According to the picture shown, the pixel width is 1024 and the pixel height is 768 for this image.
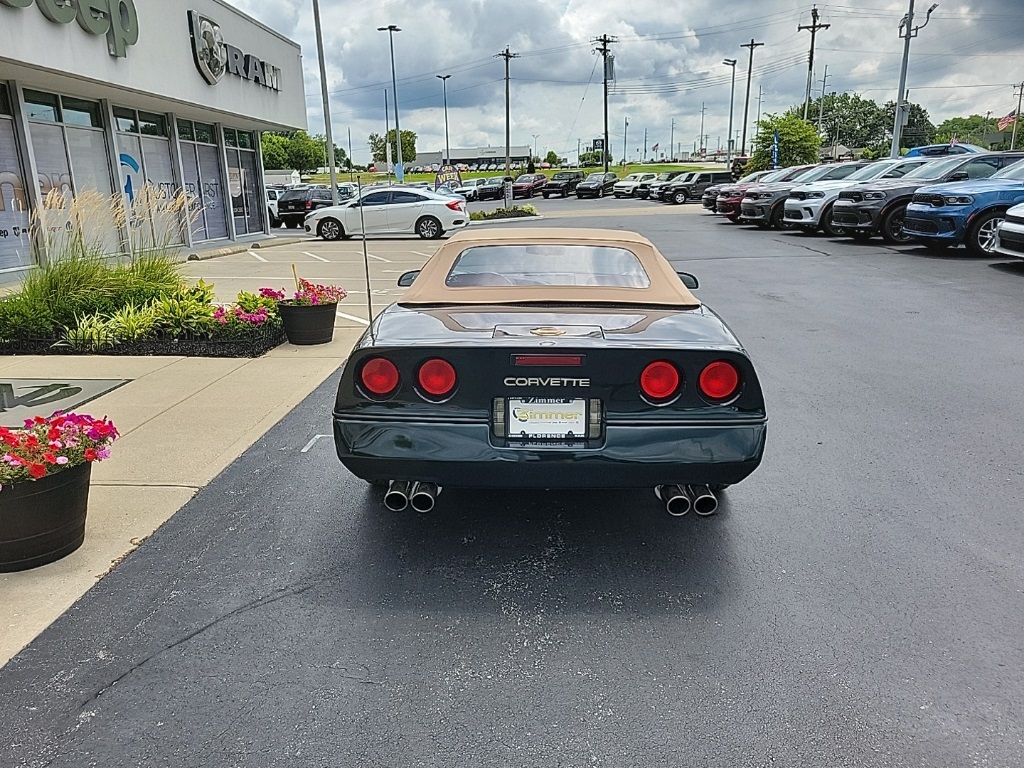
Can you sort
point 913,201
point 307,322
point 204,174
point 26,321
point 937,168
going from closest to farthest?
point 26,321, point 307,322, point 913,201, point 937,168, point 204,174

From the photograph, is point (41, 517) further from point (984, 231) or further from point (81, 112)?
point (81, 112)

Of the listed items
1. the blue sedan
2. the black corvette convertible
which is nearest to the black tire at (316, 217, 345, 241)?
the blue sedan

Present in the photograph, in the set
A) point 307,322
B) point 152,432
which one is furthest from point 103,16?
point 152,432

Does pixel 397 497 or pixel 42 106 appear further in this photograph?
pixel 42 106

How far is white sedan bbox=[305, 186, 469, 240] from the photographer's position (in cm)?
2259

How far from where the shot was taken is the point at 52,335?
793cm

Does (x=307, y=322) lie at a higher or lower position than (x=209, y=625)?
higher

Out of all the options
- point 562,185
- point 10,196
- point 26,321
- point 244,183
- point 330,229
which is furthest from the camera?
point 562,185

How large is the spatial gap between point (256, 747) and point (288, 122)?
2365 cm

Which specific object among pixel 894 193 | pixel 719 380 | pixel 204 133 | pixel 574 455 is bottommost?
pixel 574 455

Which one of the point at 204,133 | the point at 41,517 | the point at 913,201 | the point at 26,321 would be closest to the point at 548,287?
the point at 41,517

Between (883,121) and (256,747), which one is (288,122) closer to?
(256,747)

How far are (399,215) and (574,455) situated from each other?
20.5 meters

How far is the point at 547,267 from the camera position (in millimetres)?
4395
